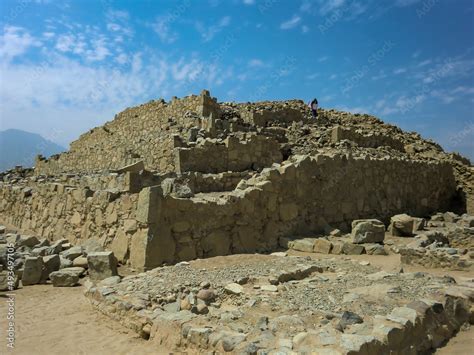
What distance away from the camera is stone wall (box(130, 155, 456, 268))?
6625 millimetres

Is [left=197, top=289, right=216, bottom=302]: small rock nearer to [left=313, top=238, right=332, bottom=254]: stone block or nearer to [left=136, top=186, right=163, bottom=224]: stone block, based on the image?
[left=136, top=186, right=163, bottom=224]: stone block

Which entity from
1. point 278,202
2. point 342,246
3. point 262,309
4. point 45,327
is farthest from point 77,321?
point 342,246

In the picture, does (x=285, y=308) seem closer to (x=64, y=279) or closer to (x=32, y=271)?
(x=64, y=279)

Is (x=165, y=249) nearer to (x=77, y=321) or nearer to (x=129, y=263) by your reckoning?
(x=129, y=263)

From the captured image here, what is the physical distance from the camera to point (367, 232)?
871cm

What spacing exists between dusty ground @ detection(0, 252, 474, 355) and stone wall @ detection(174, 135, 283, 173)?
532 centimetres

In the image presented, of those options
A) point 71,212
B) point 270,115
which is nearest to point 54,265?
point 71,212

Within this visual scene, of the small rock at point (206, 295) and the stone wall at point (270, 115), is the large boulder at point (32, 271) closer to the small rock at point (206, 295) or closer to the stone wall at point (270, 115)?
the small rock at point (206, 295)

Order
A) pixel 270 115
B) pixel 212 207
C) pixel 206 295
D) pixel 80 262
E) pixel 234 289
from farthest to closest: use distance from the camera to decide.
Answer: pixel 270 115 → pixel 212 207 → pixel 80 262 → pixel 234 289 → pixel 206 295

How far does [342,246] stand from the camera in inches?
328

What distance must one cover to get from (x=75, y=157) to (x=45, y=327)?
16492 millimetres

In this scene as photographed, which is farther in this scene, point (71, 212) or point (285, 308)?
point (71, 212)

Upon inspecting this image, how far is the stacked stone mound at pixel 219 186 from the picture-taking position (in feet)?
23.1

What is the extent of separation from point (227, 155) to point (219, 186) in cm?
174
